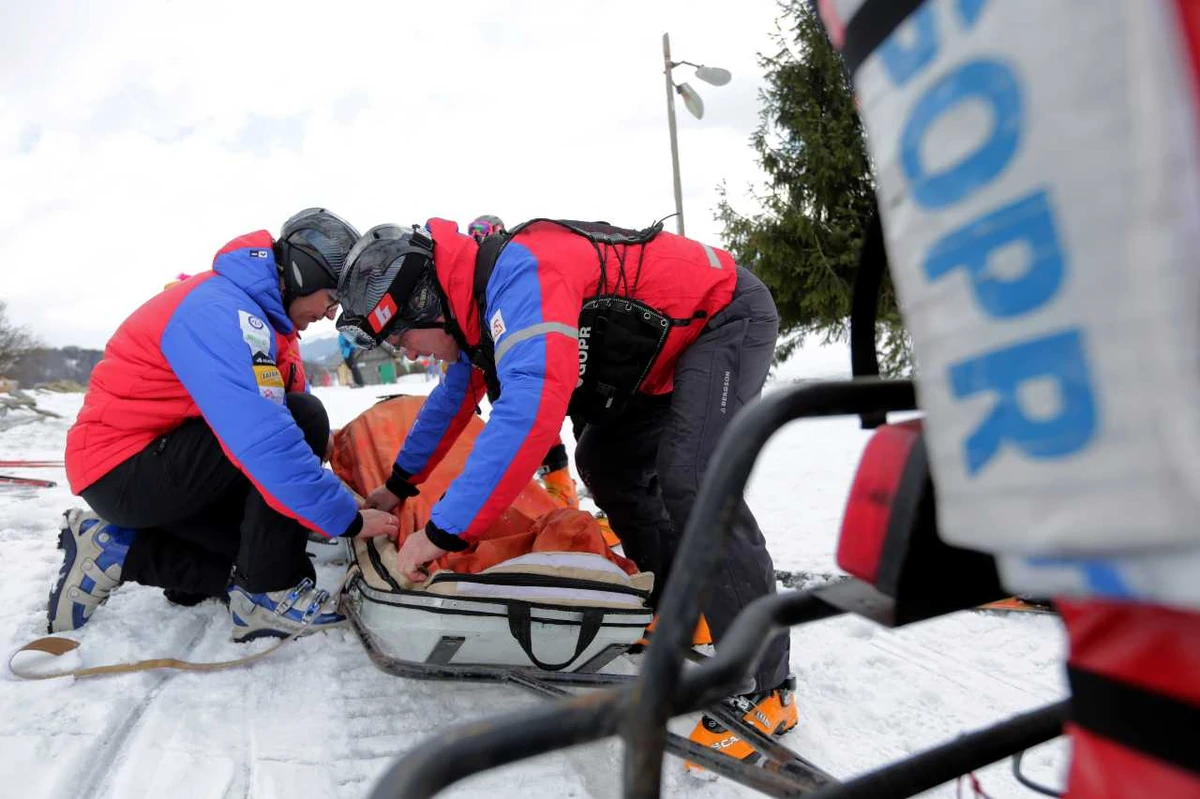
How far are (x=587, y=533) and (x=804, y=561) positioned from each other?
1520 mm

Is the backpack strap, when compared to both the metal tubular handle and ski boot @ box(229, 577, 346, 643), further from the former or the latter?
the metal tubular handle

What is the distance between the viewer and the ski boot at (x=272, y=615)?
280cm

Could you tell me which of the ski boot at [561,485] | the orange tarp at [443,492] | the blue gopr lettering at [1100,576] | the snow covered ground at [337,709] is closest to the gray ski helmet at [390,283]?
the orange tarp at [443,492]

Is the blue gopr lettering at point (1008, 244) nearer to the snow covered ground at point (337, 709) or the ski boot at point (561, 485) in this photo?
the snow covered ground at point (337, 709)

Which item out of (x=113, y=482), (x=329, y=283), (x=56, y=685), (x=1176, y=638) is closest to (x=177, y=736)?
(x=56, y=685)

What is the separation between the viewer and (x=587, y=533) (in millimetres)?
2639

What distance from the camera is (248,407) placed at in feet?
8.16

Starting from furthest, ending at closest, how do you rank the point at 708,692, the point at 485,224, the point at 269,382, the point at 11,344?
the point at 11,344 < the point at 485,224 < the point at 269,382 < the point at 708,692

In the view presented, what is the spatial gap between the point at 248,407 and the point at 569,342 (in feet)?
3.94

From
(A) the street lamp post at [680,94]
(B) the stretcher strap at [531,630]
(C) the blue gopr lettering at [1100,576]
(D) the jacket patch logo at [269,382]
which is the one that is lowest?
(B) the stretcher strap at [531,630]

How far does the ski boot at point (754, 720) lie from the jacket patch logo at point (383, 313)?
5.54 feet

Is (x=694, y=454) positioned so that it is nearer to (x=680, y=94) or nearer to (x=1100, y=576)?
(x=1100, y=576)

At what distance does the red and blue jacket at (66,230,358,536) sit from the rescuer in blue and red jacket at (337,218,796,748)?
0.38 m

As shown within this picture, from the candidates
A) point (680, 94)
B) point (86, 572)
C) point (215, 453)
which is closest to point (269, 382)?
point (215, 453)
